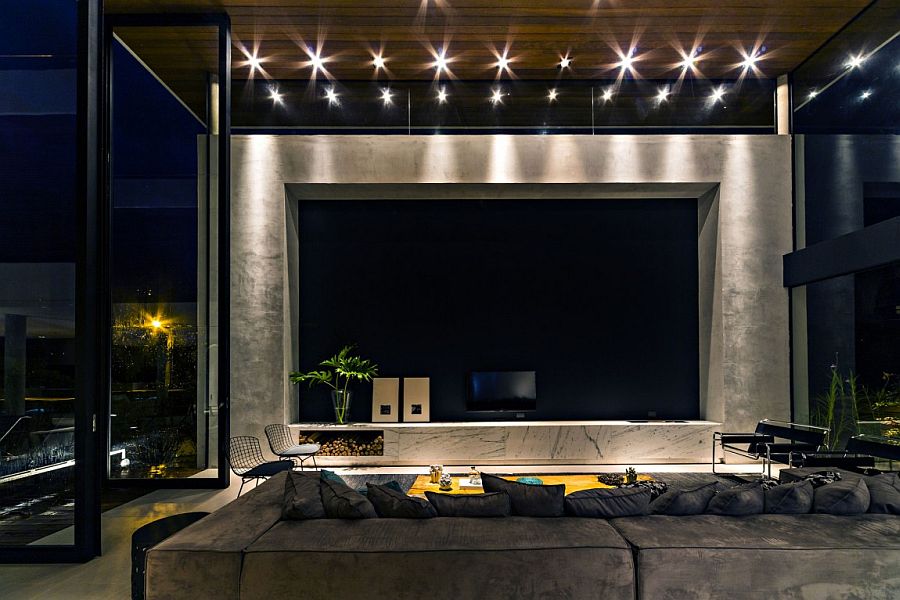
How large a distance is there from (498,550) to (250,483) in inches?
183

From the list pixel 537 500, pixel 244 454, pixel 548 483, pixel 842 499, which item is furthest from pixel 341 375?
pixel 842 499

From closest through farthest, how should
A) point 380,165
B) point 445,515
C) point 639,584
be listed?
point 639,584 → point 445,515 → point 380,165

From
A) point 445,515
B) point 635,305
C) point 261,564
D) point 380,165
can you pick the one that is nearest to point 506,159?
point 380,165

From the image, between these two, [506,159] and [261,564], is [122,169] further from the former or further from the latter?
[261,564]

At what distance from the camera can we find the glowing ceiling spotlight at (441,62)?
7596 millimetres

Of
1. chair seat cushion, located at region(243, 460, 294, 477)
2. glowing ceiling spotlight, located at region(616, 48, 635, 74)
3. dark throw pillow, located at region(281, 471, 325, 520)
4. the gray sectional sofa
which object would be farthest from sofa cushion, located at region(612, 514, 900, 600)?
glowing ceiling spotlight, located at region(616, 48, 635, 74)

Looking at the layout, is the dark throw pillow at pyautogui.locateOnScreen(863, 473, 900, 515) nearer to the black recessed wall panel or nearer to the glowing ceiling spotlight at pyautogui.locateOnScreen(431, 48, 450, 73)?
the black recessed wall panel

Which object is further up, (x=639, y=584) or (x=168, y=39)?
(x=168, y=39)

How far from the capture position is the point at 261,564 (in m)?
2.85

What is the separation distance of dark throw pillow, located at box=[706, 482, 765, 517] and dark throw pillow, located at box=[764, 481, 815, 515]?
0.05 m

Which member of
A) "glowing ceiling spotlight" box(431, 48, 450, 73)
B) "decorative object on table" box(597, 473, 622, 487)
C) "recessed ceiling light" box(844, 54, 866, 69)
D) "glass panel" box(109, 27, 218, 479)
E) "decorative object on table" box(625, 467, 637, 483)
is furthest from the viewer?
"glowing ceiling spotlight" box(431, 48, 450, 73)

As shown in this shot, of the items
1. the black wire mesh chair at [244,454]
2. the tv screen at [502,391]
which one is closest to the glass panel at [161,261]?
the black wire mesh chair at [244,454]

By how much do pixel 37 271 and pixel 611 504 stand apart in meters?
4.10

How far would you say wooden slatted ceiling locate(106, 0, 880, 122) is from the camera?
21.6ft
